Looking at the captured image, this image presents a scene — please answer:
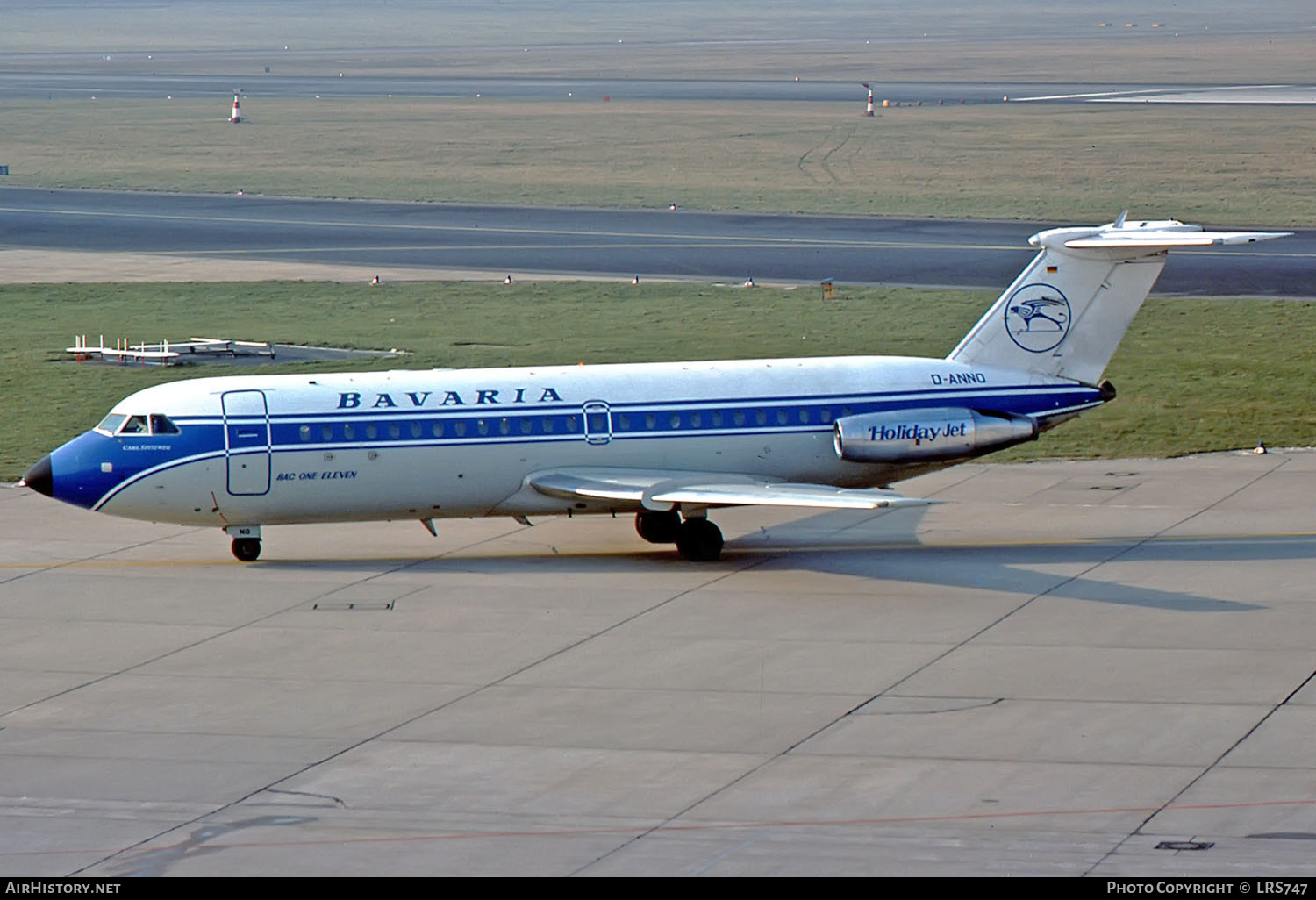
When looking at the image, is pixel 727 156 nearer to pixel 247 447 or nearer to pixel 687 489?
pixel 687 489

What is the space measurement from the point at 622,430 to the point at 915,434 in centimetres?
491

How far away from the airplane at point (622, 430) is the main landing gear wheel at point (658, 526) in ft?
0.12

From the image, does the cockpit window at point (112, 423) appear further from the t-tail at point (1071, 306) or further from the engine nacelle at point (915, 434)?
the t-tail at point (1071, 306)

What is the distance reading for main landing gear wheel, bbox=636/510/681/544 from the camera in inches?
1337

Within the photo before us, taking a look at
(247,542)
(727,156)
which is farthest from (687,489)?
(727,156)

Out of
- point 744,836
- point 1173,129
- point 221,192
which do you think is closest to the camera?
point 744,836

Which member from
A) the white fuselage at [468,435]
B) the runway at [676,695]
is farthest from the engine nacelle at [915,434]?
the runway at [676,695]

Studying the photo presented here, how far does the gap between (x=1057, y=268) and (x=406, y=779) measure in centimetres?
1820

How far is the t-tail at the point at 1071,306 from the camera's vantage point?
Answer: 35344 millimetres

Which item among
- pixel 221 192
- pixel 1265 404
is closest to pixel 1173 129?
pixel 221 192

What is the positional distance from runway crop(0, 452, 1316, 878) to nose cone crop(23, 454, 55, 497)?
137 cm

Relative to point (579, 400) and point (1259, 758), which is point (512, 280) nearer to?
point (579, 400)

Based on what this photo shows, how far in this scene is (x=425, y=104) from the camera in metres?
123

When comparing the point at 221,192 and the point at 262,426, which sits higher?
the point at 221,192
